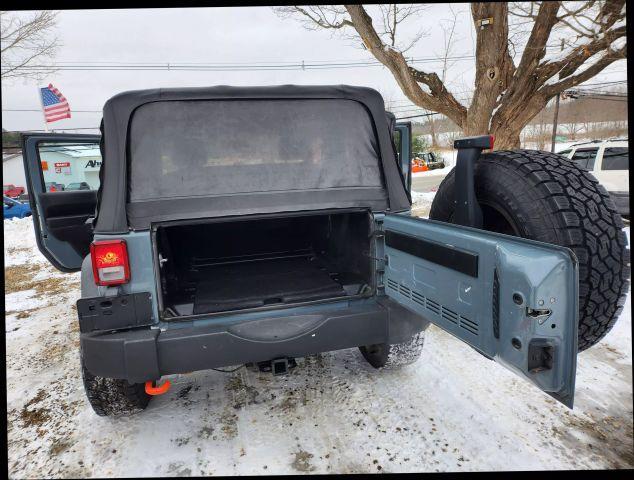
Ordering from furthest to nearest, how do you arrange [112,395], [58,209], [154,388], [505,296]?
[58,209], [112,395], [154,388], [505,296]

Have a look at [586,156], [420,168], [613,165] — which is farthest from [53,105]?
[420,168]

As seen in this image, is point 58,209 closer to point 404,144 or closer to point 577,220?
point 404,144

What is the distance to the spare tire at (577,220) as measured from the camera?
6.43 feet

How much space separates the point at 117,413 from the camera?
→ 8.87 feet

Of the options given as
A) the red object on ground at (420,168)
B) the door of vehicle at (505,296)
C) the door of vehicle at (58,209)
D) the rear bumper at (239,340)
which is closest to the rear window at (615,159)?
the rear bumper at (239,340)

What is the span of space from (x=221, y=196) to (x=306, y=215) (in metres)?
0.54

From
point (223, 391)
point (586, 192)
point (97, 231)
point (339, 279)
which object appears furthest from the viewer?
point (339, 279)

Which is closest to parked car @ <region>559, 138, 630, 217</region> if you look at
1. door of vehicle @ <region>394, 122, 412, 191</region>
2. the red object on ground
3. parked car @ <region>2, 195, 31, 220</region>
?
door of vehicle @ <region>394, 122, 412, 191</region>

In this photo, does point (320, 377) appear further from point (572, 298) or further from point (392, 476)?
point (572, 298)

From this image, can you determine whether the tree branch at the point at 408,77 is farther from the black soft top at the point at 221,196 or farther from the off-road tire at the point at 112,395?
the off-road tire at the point at 112,395

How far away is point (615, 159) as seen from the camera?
352 inches

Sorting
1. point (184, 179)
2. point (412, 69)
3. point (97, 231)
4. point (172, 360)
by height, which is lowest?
point (172, 360)

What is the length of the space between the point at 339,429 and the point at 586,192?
203 cm

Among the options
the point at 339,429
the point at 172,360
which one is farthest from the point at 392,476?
the point at 172,360
